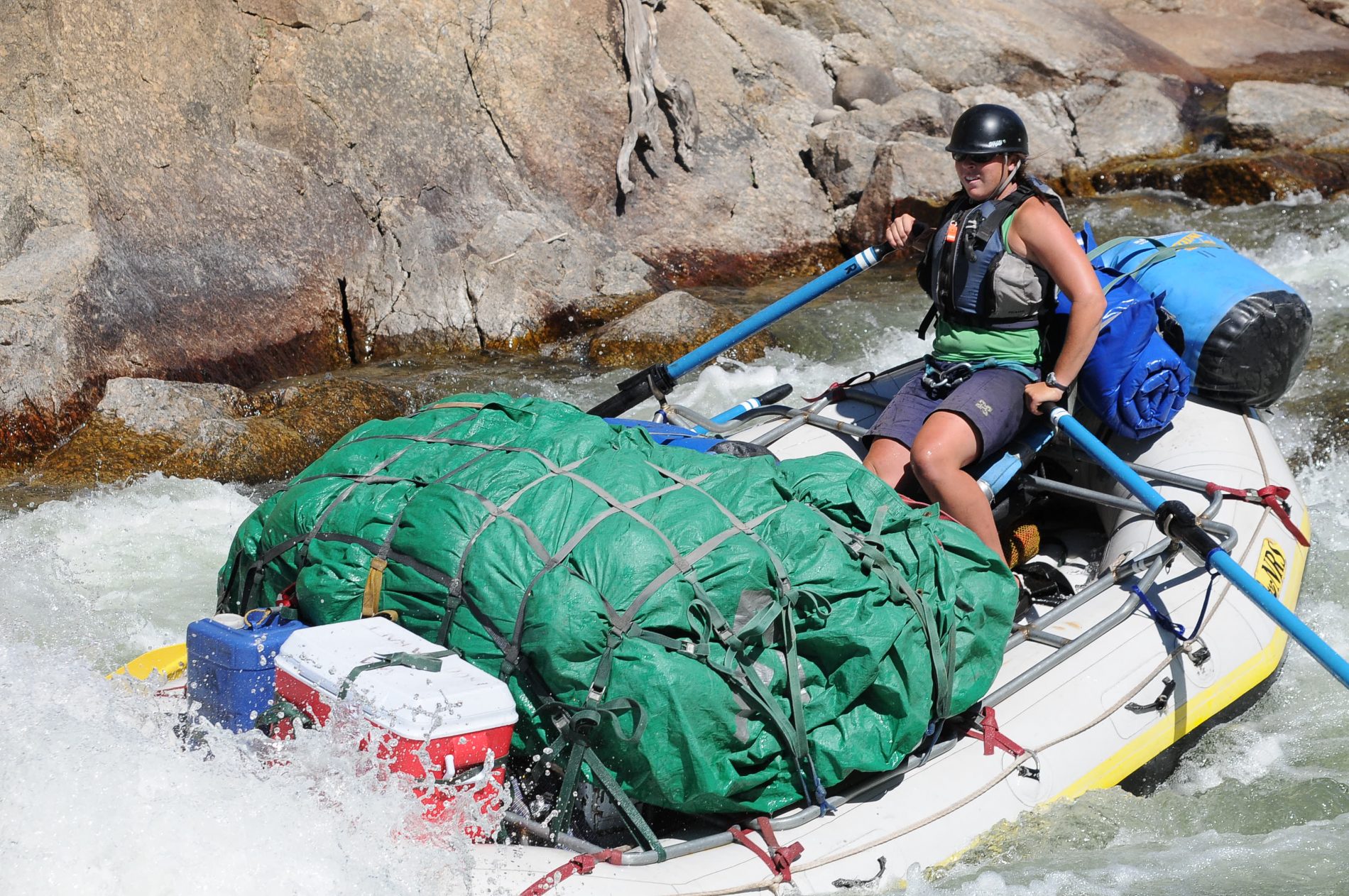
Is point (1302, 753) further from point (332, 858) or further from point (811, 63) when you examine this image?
point (811, 63)

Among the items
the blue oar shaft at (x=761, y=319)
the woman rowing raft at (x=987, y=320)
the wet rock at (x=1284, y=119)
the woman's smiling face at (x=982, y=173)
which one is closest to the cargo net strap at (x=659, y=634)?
the woman rowing raft at (x=987, y=320)

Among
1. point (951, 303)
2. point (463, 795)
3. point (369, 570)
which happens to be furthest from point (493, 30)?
point (463, 795)

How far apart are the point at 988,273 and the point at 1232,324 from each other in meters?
1.13

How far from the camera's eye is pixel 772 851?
275 cm

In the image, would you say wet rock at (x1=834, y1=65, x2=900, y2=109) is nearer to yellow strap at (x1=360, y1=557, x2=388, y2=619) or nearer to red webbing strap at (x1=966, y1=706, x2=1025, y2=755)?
red webbing strap at (x1=966, y1=706, x2=1025, y2=755)

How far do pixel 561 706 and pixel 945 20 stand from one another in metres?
10.6

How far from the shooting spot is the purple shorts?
3711 millimetres

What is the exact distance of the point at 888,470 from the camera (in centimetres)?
384

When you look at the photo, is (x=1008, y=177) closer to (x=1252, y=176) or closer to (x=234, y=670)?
(x=234, y=670)

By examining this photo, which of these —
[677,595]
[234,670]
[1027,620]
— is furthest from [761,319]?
[234,670]

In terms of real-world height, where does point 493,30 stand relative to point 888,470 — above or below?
above

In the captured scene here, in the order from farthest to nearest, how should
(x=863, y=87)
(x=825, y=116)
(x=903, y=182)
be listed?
(x=863, y=87)
(x=825, y=116)
(x=903, y=182)

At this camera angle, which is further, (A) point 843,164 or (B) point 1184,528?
(A) point 843,164

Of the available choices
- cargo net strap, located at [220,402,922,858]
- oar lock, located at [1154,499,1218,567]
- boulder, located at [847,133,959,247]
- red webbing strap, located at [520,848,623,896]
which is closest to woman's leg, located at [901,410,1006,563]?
oar lock, located at [1154,499,1218,567]
